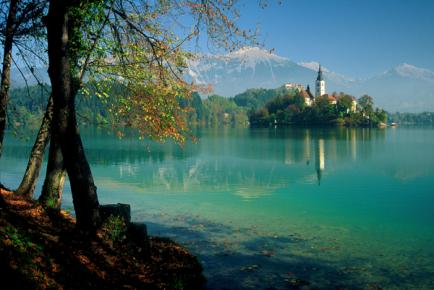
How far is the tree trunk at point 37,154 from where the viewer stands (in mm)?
13072

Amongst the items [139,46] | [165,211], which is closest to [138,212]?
[165,211]

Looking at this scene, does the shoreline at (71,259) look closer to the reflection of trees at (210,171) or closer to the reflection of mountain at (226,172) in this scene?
the reflection of trees at (210,171)

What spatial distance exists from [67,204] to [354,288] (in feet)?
58.5

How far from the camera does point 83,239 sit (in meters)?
9.97

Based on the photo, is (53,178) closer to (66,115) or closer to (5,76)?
(5,76)

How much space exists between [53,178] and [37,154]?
1.67m

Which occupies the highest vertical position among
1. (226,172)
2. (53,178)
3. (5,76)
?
(5,76)

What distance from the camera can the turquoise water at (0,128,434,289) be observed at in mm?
13352

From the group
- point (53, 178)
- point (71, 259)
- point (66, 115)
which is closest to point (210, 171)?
point (53, 178)

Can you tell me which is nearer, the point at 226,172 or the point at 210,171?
the point at 226,172

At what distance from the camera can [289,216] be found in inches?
870

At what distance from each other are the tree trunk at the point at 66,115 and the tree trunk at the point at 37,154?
3.74m

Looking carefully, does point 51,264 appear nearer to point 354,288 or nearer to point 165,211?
point 354,288

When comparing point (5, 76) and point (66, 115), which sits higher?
point (5, 76)
